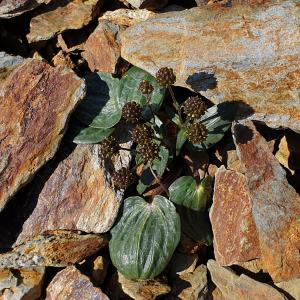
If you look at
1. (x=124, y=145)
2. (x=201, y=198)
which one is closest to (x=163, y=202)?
(x=201, y=198)

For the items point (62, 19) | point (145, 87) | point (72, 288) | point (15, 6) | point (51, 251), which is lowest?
point (72, 288)

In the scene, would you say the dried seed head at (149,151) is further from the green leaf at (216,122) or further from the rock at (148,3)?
the rock at (148,3)

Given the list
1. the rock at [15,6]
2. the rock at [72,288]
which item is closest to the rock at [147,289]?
the rock at [72,288]

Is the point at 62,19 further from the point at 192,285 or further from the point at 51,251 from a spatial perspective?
the point at 192,285

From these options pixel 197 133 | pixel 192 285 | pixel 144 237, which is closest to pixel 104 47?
pixel 197 133

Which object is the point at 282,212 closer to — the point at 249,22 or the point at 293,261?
the point at 293,261

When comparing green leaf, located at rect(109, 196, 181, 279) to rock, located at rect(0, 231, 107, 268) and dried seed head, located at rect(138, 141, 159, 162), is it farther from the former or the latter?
dried seed head, located at rect(138, 141, 159, 162)

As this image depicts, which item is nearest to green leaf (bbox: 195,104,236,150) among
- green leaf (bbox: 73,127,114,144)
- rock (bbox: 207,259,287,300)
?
green leaf (bbox: 73,127,114,144)
